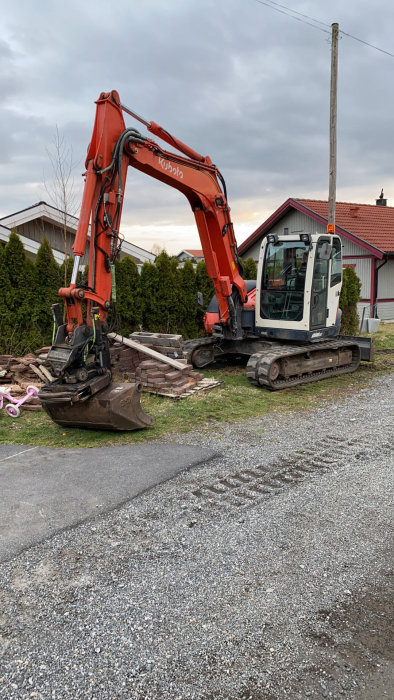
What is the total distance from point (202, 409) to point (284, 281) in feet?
11.1

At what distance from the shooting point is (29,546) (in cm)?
372

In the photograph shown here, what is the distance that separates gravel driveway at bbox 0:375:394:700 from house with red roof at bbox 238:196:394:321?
48.7 ft

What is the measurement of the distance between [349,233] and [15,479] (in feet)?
55.8

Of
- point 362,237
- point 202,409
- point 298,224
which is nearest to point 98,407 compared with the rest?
point 202,409

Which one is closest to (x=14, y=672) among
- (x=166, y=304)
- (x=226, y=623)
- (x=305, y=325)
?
(x=226, y=623)

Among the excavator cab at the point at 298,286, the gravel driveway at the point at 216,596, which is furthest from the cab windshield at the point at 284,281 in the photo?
the gravel driveway at the point at 216,596

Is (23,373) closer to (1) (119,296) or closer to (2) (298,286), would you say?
(1) (119,296)

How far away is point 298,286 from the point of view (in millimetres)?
9336

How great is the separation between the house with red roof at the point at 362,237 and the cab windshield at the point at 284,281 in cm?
917

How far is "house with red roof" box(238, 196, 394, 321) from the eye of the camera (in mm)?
19250

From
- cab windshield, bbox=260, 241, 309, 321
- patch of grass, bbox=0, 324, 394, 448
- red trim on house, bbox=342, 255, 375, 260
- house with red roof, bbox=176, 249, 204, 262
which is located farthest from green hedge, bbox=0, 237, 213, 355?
house with red roof, bbox=176, 249, 204, 262

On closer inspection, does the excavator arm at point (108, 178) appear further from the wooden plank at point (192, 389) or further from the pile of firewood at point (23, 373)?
the pile of firewood at point (23, 373)

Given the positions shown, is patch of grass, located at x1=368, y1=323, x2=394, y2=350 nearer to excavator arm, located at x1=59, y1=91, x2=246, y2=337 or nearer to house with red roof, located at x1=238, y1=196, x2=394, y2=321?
house with red roof, located at x1=238, y1=196, x2=394, y2=321

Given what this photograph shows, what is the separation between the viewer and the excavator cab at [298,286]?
30.1 feet
